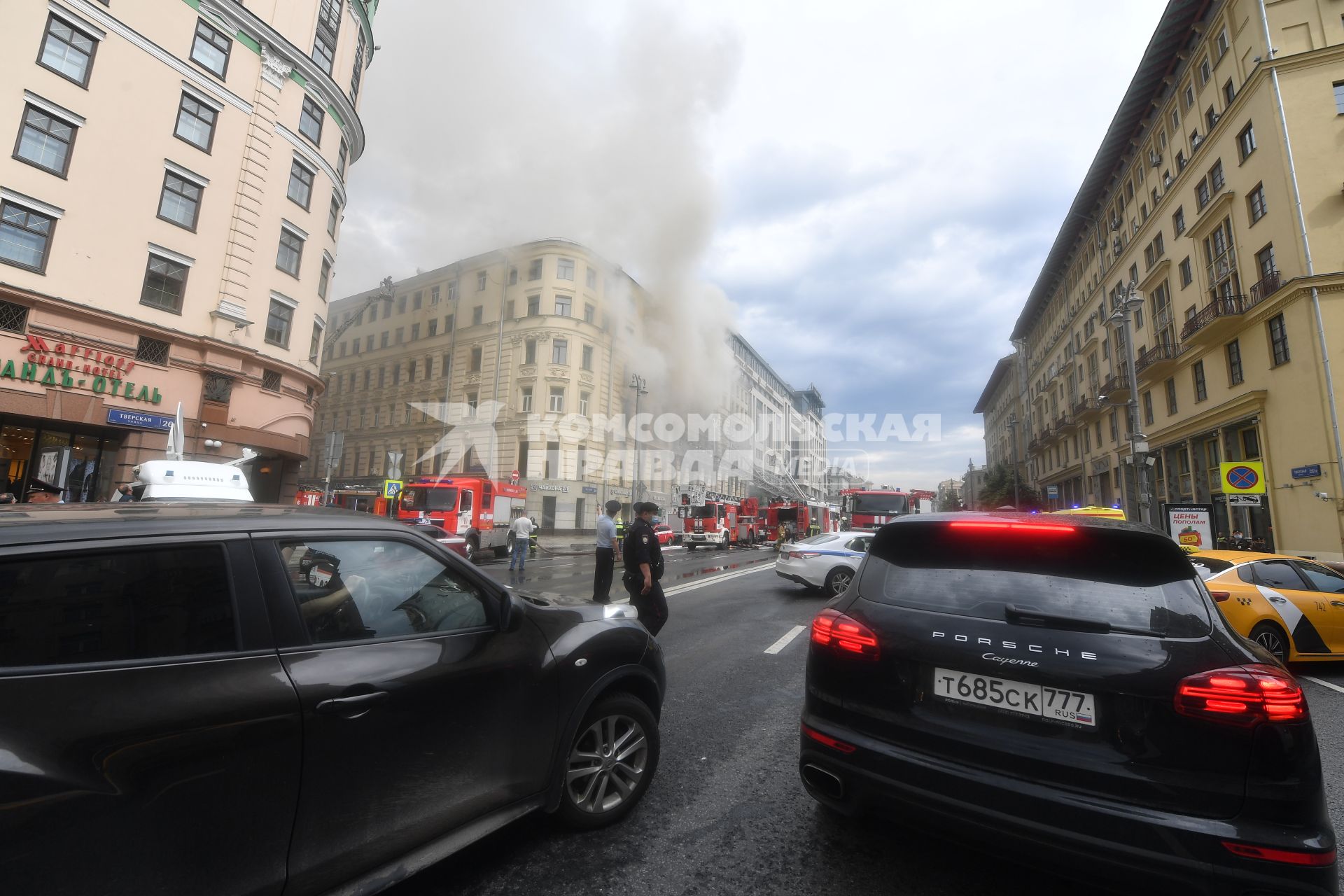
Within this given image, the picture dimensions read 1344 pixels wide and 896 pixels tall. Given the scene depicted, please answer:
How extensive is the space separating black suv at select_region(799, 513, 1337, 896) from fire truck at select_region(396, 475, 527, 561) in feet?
49.8

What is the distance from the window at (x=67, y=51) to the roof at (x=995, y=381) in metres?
65.8

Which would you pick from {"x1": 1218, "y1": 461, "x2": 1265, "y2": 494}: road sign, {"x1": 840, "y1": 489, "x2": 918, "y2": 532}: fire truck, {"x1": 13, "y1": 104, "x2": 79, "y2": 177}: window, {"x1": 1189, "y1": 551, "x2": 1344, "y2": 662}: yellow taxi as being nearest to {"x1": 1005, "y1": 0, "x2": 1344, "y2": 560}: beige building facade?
{"x1": 1218, "y1": 461, "x2": 1265, "y2": 494}: road sign

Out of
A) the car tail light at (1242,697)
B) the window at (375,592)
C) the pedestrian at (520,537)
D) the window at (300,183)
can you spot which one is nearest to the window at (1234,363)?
the pedestrian at (520,537)

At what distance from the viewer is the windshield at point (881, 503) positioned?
22.0 metres

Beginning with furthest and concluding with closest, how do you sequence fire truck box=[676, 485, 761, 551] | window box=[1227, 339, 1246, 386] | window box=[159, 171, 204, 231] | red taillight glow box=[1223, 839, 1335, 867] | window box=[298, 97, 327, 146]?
fire truck box=[676, 485, 761, 551] → window box=[1227, 339, 1246, 386] → window box=[298, 97, 327, 146] → window box=[159, 171, 204, 231] → red taillight glow box=[1223, 839, 1335, 867]

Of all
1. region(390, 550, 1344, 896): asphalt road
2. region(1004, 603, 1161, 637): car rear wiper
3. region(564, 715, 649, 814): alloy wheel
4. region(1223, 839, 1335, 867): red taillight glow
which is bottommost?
region(390, 550, 1344, 896): asphalt road

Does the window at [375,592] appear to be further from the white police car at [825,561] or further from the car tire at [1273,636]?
the white police car at [825,561]

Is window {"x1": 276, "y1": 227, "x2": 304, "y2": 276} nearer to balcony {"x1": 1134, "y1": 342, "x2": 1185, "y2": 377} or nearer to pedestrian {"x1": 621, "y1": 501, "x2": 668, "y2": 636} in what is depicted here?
pedestrian {"x1": 621, "y1": 501, "x2": 668, "y2": 636}

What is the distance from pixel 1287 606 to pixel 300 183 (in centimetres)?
2497

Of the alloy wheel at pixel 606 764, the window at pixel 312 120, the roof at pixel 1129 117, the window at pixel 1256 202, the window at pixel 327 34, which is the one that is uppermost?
the roof at pixel 1129 117

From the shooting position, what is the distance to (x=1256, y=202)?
18969 mm

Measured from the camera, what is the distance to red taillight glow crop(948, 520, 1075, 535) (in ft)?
7.87

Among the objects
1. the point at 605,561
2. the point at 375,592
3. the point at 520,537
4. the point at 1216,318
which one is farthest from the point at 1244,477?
the point at 375,592

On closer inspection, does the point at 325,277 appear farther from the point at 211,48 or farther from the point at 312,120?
the point at 211,48
